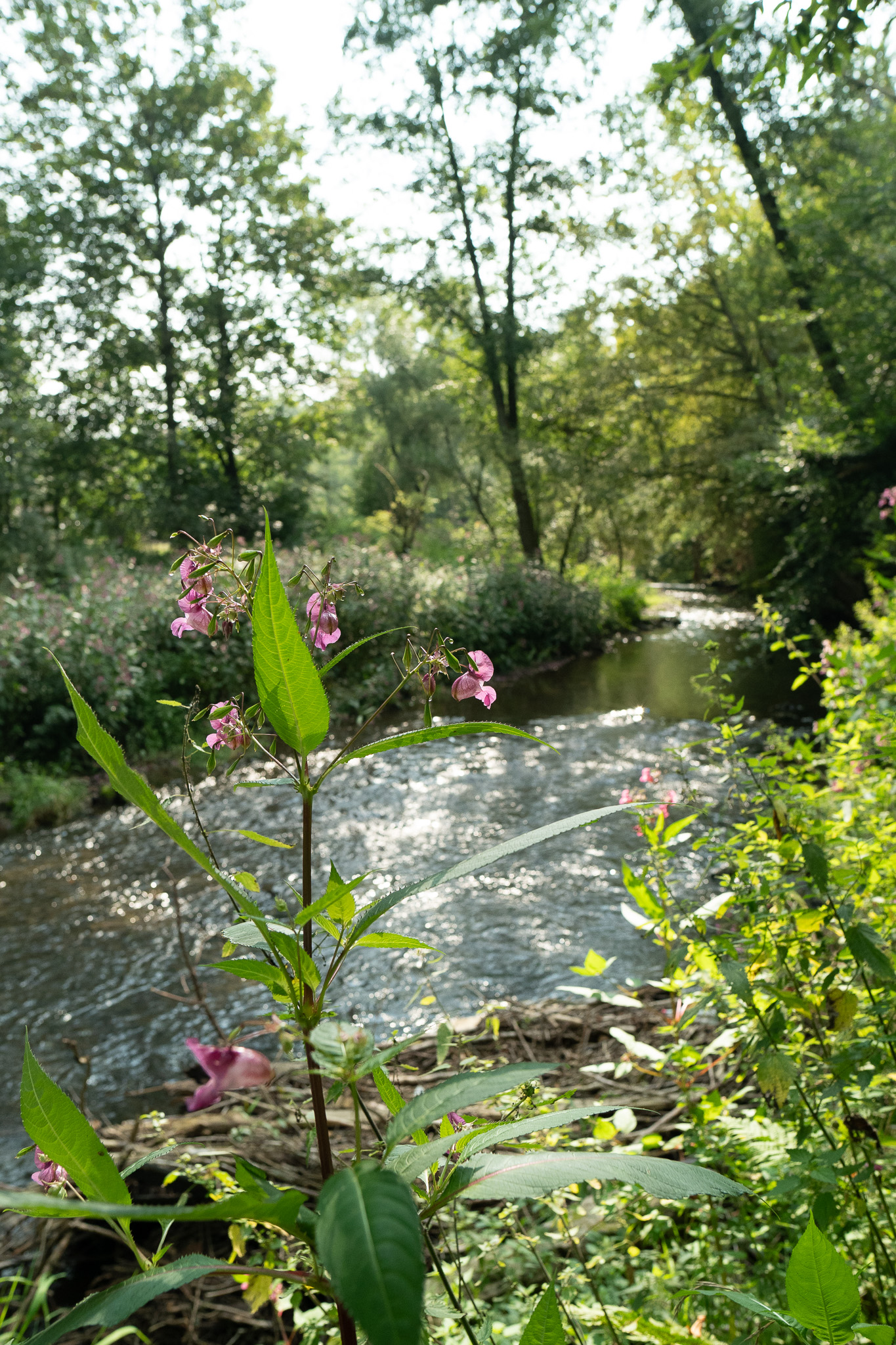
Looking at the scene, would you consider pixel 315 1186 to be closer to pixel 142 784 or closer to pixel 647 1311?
pixel 647 1311

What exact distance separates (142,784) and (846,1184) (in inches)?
52.2

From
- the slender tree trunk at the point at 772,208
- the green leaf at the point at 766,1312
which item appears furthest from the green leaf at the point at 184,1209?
the slender tree trunk at the point at 772,208

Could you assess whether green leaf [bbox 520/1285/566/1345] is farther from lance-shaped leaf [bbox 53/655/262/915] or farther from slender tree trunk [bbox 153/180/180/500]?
slender tree trunk [bbox 153/180/180/500]

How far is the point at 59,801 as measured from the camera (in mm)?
6918

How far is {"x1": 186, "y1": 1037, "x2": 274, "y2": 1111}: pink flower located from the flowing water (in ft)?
2.96

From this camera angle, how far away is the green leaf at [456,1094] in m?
0.46

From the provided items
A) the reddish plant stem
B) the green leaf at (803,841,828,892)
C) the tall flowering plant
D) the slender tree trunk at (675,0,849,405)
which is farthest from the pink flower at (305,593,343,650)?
the slender tree trunk at (675,0,849,405)

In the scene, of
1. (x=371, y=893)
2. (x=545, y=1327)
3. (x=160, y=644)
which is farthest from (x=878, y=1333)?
(x=160, y=644)

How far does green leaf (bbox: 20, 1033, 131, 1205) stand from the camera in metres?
0.53

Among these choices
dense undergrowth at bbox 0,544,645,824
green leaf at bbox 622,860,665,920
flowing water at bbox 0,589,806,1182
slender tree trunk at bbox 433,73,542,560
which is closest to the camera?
green leaf at bbox 622,860,665,920

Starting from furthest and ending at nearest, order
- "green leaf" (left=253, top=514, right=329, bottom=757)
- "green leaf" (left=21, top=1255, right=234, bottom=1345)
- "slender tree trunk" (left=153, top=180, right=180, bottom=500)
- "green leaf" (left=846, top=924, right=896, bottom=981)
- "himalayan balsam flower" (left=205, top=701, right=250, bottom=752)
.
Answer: "slender tree trunk" (left=153, top=180, right=180, bottom=500) < "green leaf" (left=846, top=924, right=896, bottom=981) < "himalayan balsam flower" (left=205, top=701, right=250, bottom=752) < "green leaf" (left=253, top=514, right=329, bottom=757) < "green leaf" (left=21, top=1255, right=234, bottom=1345)

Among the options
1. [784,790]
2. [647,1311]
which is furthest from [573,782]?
[647,1311]

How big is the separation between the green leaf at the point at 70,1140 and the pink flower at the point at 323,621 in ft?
1.92

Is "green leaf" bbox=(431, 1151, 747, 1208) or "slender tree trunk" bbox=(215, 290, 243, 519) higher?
"slender tree trunk" bbox=(215, 290, 243, 519)
